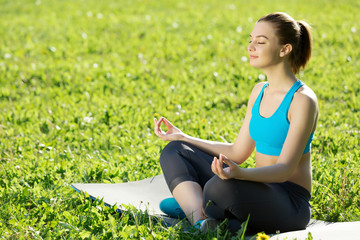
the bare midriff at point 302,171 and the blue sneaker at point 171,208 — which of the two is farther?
the blue sneaker at point 171,208

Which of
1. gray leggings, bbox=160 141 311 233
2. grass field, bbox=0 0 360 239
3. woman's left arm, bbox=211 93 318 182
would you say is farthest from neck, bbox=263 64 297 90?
grass field, bbox=0 0 360 239

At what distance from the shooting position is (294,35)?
280cm

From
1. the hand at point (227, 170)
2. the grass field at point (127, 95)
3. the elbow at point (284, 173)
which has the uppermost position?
the hand at point (227, 170)

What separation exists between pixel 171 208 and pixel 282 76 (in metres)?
1.00

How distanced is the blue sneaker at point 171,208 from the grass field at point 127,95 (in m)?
0.19

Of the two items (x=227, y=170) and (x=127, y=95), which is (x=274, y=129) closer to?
(x=227, y=170)

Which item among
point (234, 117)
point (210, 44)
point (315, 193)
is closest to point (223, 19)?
point (210, 44)

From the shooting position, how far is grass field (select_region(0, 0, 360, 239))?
3.29 meters

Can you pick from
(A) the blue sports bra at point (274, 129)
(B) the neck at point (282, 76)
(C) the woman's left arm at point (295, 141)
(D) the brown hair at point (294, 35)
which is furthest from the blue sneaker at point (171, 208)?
(D) the brown hair at point (294, 35)

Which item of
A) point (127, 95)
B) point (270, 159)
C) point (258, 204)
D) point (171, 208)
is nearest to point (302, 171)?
point (270, 159)

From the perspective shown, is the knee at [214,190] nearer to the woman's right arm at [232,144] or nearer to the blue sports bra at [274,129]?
the blue sports bra at [274,129]

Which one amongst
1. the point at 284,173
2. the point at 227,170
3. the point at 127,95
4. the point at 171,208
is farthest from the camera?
the point at 127,95

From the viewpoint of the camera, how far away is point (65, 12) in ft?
30.9

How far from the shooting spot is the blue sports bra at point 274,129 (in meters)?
2.76
